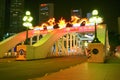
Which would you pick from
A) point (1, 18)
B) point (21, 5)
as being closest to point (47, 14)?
point (21, 5)

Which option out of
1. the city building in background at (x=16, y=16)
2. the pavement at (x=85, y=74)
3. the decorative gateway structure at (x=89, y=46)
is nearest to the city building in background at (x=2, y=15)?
the city building in background at (x=16, y=16)

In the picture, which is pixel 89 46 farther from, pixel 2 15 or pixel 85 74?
pixel 2 15

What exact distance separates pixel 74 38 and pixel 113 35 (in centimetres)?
3106

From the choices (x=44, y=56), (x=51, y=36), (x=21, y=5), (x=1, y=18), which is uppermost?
(x=21, y=5)

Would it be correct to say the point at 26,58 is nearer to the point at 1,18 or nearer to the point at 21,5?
the point at 1,18

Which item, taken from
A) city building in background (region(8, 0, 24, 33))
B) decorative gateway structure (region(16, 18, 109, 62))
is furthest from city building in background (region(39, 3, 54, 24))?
decorative gateway structure (region(16, 18, 109, 62))

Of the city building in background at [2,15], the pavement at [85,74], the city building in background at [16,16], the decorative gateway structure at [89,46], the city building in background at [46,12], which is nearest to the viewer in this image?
the pavement at [85,74]

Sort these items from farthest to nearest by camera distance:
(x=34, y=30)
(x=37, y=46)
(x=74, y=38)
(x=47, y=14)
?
(x=47, y=14) < (x=74, y=38) < (x=34, y=30) < (x=37, y=46)

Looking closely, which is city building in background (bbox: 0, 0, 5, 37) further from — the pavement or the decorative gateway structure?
the pavement

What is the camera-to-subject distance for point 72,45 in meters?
67.1

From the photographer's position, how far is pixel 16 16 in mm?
142125

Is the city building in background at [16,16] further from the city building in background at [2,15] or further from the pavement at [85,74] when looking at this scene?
the pavement at [85,74]

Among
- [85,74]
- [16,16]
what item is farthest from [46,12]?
[85,74]

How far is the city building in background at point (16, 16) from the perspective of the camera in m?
139
